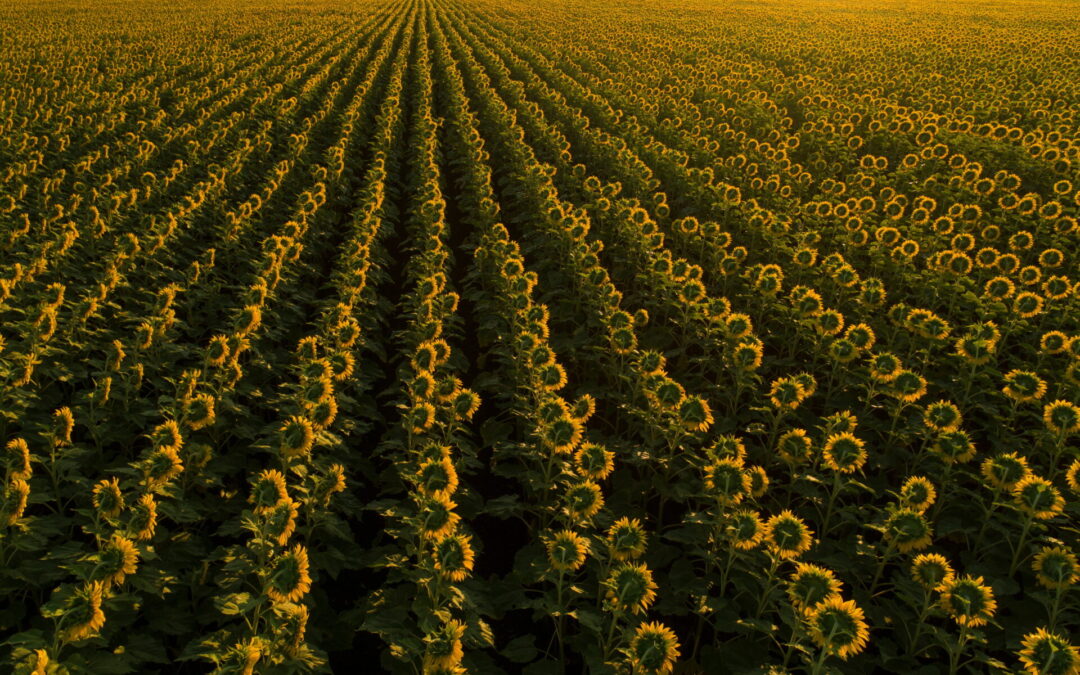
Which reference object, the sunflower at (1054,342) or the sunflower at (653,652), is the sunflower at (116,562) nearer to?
the sunflower at (653,652)

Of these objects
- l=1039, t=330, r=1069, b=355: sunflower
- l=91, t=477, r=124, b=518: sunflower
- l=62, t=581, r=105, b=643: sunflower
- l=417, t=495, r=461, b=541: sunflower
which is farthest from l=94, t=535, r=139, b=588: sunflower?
l=1039, t=330, r=1069, b=355: sunflower

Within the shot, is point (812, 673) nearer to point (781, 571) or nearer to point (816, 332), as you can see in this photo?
point (781, 571)

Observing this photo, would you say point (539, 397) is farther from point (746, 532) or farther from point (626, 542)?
point (746, 532)

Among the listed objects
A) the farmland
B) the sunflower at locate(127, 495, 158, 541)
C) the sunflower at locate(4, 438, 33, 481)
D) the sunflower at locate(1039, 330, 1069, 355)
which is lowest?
the farmland

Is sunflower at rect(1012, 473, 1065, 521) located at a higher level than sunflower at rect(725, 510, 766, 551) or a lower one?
higher

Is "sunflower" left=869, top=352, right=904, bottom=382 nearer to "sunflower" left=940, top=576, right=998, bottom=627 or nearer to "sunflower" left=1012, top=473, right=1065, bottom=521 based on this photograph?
"sunflower" left=1012, top=473, right=1065, bottom=521

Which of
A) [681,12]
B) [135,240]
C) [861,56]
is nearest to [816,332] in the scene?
[135,240]
